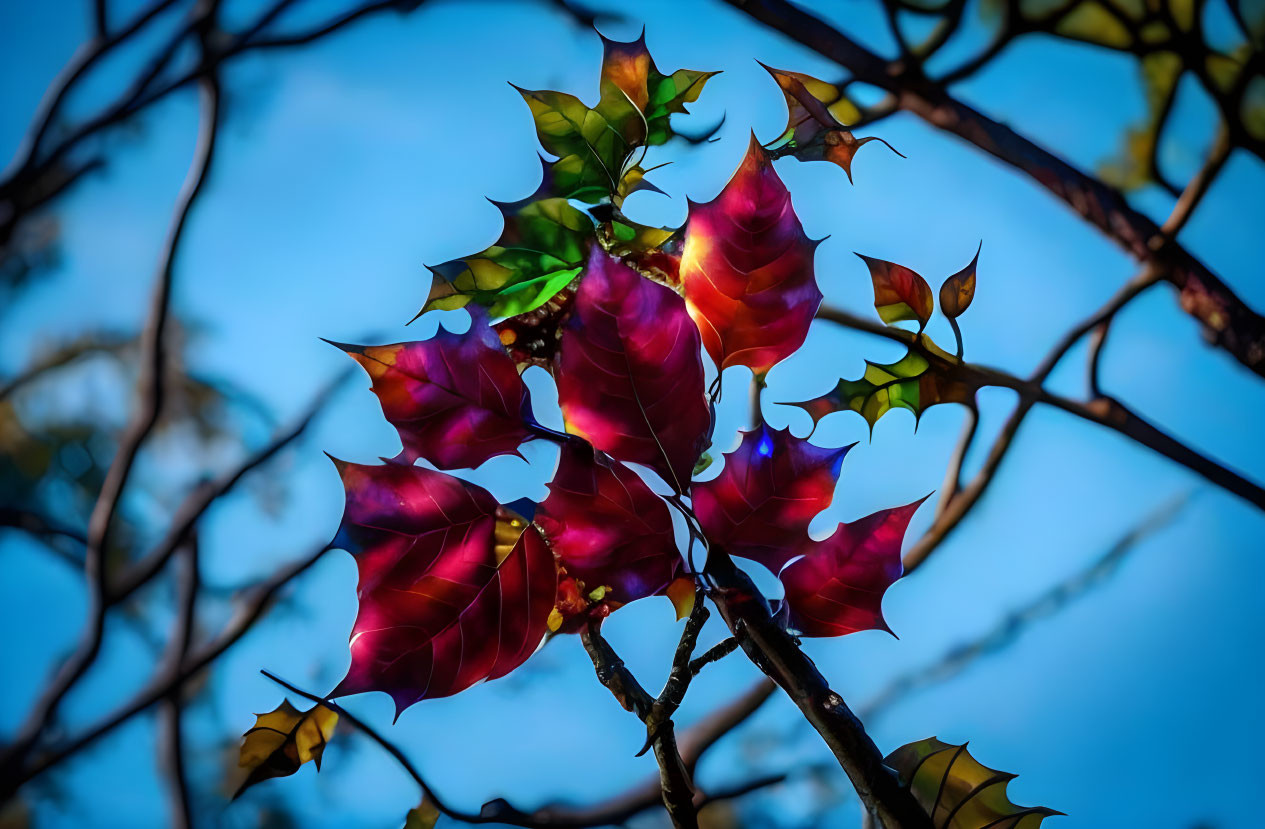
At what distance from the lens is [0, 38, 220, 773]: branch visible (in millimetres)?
422

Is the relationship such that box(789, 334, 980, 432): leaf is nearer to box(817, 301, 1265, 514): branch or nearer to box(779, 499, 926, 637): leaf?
box(779, 499, 926, 637): leaf

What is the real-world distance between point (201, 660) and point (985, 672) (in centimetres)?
42

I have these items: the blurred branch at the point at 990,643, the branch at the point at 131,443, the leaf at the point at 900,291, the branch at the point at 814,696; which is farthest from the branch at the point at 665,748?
the branch at the point at 131,443

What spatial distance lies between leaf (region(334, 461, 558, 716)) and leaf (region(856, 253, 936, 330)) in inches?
5.1

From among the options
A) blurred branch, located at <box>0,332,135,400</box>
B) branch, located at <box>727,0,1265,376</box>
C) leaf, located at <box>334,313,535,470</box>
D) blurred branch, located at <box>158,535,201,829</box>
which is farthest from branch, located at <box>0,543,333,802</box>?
branch, located at <box>727,0,1265,376</box>

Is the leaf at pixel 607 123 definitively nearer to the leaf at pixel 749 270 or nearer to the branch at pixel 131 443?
the leaf at pixel 749 270

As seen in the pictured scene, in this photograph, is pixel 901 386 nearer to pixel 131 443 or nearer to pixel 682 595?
pixel 682 595

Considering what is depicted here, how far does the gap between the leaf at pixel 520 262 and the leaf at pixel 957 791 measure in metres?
0.15

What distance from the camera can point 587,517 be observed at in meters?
0.18

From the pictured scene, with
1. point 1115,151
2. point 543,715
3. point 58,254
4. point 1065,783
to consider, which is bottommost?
point 1065,783

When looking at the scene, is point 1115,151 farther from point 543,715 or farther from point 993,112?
point 543,715

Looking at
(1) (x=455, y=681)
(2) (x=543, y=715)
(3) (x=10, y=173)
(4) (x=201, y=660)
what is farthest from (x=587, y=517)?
(3) (x=10, y=173)

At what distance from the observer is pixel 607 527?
0.58 feet

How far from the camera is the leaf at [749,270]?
0.65ft
